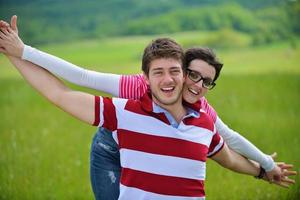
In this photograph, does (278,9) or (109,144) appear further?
(278,9)

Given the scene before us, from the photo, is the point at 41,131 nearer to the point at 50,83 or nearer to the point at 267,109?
the point at 267,109

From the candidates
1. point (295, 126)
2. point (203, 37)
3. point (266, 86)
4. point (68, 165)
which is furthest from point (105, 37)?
point (68, 165)

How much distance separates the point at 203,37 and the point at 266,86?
15.4 feet

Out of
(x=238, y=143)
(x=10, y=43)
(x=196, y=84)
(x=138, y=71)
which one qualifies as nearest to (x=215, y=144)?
(x=238, y=143)

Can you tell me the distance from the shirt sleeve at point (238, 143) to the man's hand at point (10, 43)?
1.13 meters

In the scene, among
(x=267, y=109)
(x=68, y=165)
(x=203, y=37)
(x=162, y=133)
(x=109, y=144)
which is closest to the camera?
(x=162, y=133)

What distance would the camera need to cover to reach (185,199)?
9.42 feet

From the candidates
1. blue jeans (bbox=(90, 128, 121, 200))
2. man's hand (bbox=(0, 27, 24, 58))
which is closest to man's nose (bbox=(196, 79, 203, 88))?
blue jeans (bbox=(90, 128, 121, 200))

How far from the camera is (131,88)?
10.2ft

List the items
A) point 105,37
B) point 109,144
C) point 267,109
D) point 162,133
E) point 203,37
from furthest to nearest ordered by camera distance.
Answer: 1. point 105,37
2. point 203,37
3. point 267,109
4. point 109,144
5. point 162,133

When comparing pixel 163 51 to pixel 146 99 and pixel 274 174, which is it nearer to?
pixel 146 99

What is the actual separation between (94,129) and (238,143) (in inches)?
192

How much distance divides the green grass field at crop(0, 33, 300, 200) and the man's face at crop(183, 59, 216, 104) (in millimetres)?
2102

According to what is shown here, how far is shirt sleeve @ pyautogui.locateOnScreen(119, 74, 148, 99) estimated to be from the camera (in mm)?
3102
